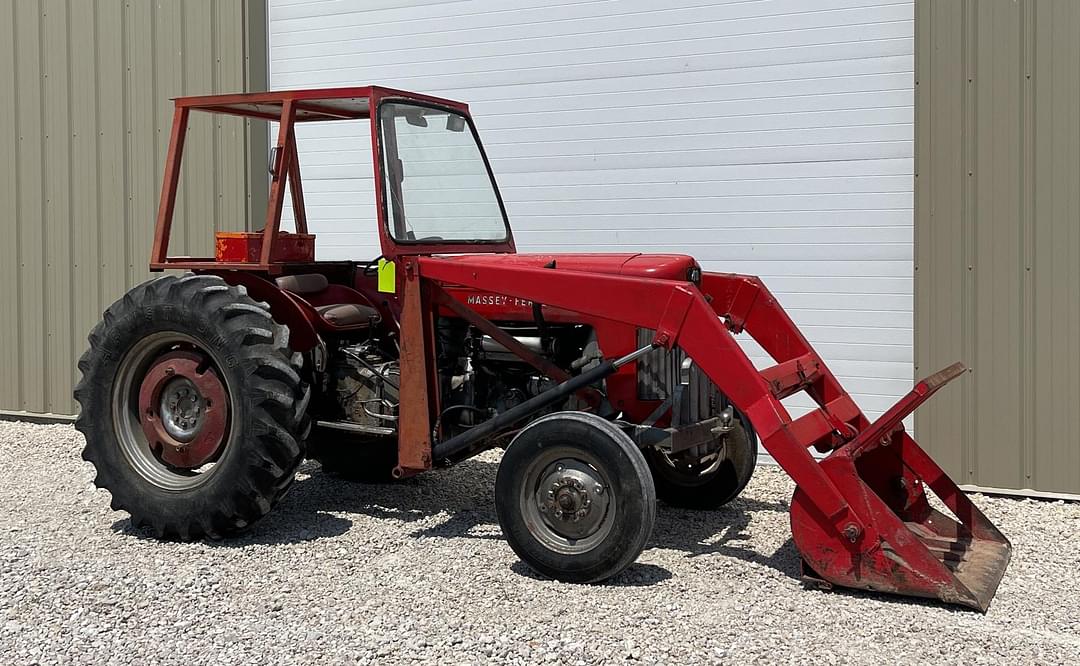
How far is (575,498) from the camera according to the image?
15.7ft

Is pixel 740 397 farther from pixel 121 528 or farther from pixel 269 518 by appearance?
pixel 121 528

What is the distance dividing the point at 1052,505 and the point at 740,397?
2.75m

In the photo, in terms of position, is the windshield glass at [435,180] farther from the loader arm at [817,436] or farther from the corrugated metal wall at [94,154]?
the corrugated metal wall at [94,154]

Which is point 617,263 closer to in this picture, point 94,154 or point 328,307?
point 328,307

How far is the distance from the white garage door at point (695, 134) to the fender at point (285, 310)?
2.56 m

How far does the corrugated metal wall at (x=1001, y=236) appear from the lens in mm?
6449

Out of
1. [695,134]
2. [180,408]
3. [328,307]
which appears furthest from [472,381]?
[695,134]

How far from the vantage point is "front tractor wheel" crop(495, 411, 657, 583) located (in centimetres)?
466

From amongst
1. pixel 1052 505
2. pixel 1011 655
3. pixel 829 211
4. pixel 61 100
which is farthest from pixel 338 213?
pixel 1011 655

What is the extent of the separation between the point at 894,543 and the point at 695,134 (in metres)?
3.75

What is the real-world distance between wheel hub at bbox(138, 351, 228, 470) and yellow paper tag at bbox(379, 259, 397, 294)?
907 mm

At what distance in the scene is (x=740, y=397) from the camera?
15.5ft

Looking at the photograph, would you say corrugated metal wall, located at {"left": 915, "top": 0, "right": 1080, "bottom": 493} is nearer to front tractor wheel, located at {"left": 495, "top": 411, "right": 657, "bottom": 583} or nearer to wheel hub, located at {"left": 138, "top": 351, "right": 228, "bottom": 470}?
front tractor wheel, located at {"left": 495, "top": 411, "right": 657, "bottom": 583}

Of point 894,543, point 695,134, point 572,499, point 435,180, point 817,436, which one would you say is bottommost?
point 894,543
